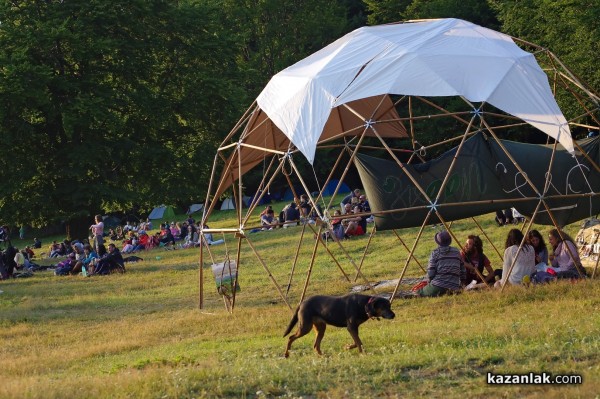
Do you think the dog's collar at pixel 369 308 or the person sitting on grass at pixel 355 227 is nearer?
the dog's collar at pixel 369 308

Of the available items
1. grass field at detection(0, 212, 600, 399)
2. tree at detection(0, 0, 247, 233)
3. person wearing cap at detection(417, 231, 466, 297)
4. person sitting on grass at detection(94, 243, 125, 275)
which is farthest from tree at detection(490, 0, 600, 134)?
person wearing cap at detection(417, 231, 466, 297)

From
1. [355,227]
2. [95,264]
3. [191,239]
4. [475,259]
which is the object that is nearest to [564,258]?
[475,259]

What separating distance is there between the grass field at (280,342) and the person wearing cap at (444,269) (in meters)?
0.43

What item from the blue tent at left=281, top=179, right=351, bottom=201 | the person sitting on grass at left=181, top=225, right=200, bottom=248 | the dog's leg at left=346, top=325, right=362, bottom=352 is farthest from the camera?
the blue tent at left=281, top=179, right=351, bottom=201

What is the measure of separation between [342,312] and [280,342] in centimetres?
236

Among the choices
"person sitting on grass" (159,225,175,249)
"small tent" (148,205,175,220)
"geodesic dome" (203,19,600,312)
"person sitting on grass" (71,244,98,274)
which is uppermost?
"geodesic dome" (203,19,600,312)

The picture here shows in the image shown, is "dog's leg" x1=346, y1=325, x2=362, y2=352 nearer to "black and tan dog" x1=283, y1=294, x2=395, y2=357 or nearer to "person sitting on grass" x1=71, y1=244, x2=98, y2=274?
"black and tan dog" x1=283, y1=294, x2=395, y2=357

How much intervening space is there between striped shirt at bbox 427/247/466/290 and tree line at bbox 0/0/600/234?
906 inches

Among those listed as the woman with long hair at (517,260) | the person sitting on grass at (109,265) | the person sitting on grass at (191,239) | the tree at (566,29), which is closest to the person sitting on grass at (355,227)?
the person sitting on grass at (109,265)

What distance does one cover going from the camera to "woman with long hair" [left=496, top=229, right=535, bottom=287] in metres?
15.3

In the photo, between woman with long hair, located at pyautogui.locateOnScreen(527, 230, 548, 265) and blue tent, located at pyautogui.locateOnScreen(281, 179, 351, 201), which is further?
blue tent, located at pyautogui.locateOnScreen(281, 179, 351, 201)

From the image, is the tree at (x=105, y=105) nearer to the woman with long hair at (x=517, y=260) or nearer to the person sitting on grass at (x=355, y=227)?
the person sitting on grass at (x=355, y=227)

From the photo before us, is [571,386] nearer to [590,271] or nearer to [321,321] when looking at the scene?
[321,321]

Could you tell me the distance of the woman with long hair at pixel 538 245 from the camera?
1598 cm
